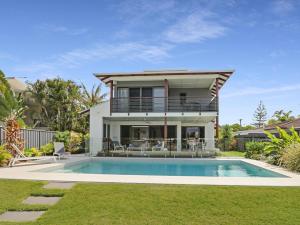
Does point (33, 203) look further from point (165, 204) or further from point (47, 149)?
point (47, 149)

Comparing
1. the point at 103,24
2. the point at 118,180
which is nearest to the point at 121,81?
the point at 103,24

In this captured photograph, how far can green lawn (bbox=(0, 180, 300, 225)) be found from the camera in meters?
6.19

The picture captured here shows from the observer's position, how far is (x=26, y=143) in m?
19.3

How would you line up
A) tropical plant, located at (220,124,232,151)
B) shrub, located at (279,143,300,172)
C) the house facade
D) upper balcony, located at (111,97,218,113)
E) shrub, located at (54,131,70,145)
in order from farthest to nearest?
1. tropical plant, located at (220,124,232,151)
2. shrub, located at (54,131,70,145)
3. upper balcony, located at (111,97,218,113)
4. the house facade
5. shrub, located at (279,143,300,172)

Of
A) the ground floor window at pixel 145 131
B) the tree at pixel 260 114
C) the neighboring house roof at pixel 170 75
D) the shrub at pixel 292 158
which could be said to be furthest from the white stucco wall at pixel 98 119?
the tree at pixel 260 114

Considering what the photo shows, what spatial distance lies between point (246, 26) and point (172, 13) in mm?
4312

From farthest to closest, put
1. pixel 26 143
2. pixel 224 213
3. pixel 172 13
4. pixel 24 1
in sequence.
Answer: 1. pixel 26 143
2. pixel 172 13
3. pixel 24 1
4. pixel 224 213

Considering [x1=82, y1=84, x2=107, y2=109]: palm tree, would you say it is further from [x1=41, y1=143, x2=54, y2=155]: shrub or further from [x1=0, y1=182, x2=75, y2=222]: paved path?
[x1=0, y1=182, x2=75, y2=222]: paved path

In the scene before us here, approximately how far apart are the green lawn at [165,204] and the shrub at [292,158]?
4675mm

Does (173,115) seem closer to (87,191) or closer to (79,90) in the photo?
(87,191)

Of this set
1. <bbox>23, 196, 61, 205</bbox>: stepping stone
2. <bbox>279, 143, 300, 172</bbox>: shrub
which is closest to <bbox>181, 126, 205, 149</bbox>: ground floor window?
<bbox>279, 143, 300, 172</bbox>: shrub

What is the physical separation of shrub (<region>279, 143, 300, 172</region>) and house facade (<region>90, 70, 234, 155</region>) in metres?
7.58

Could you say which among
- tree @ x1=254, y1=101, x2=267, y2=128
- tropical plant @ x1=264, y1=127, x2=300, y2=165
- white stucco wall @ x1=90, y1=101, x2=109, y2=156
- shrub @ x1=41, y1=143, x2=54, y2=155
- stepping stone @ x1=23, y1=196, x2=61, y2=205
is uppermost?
tree @ x1=254, y1=101, x2=267, y2=128

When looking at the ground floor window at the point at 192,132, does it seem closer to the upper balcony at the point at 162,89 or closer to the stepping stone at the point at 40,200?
the upper balcony at the point at 162,89
